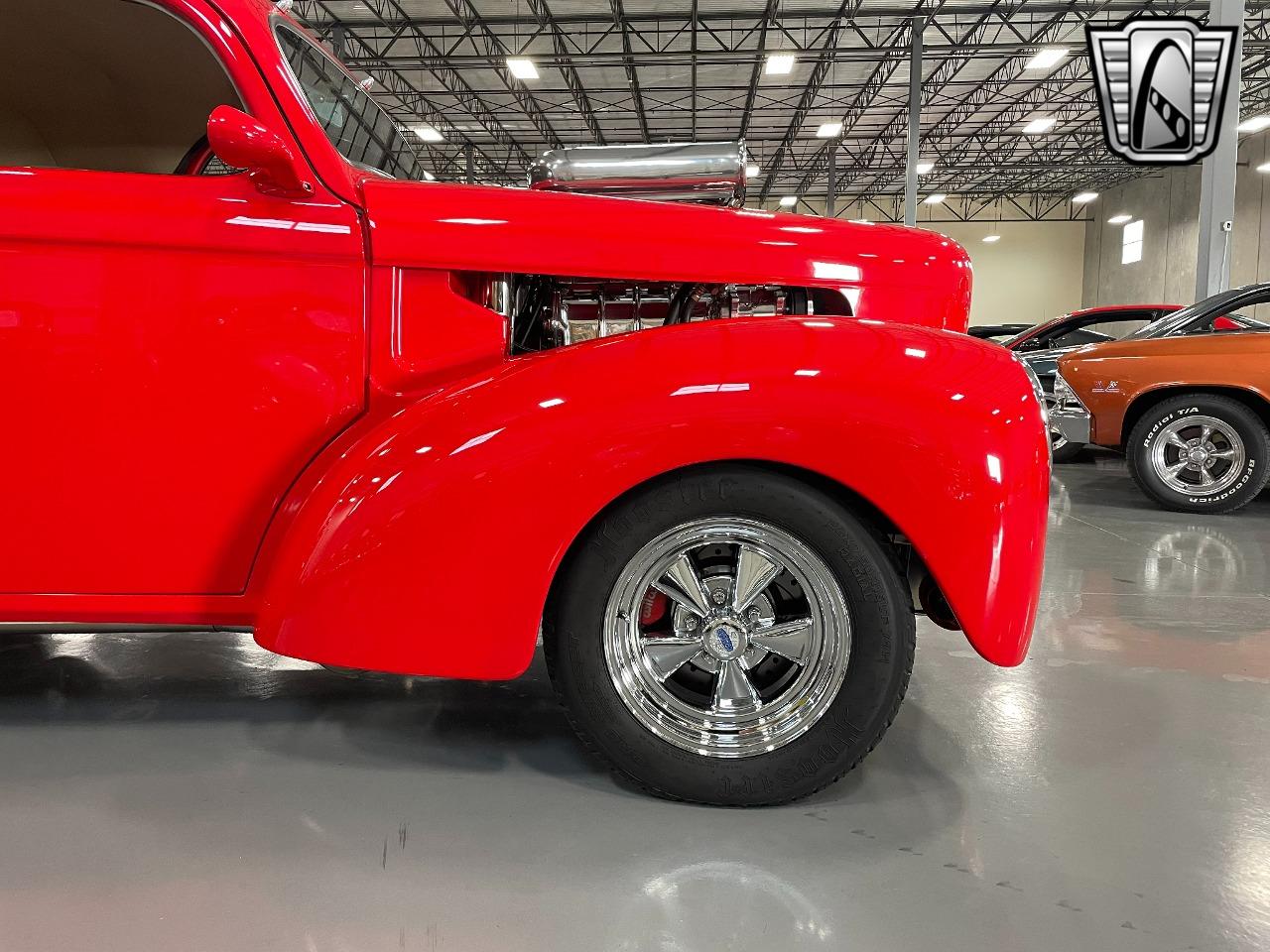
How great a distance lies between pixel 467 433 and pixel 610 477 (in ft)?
1.00

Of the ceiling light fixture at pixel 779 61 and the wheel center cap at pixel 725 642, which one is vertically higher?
the ceiling light fixture at pixel 779 61

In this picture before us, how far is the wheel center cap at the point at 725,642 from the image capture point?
6.70 feet

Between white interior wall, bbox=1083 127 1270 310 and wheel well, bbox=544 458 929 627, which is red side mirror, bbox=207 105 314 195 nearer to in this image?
wheel well, bbox=544 458 929 627

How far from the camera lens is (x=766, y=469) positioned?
196cm

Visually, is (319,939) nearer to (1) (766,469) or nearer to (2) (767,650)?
(2) (767,650)

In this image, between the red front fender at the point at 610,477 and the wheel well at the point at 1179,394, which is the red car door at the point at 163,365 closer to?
the red front fender at the point at 610,477

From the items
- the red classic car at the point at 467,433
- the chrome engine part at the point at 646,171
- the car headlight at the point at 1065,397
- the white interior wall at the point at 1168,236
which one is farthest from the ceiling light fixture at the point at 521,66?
the red classic car at the point at 467,433

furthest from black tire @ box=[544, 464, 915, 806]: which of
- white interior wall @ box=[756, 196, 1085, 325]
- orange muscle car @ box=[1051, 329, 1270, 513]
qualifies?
white interior wall @ box=[756, 196, 1085, 325]

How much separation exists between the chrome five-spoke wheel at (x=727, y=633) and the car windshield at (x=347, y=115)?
1334 mm

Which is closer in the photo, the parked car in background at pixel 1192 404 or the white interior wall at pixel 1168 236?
the parked car in background at pixel 1192 404

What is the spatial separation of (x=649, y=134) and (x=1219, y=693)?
2383 cm

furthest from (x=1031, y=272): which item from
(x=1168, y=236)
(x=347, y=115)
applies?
(x=347, y=115)

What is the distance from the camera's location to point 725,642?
204 centimetres

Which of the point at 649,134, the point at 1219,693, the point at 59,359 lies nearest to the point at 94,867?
the point at 59,359
